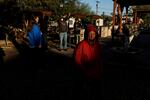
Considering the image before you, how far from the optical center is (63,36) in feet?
61.2

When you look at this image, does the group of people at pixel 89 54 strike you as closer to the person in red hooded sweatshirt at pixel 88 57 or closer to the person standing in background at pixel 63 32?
the person in red hooded sweatshirt at pixel 88 57

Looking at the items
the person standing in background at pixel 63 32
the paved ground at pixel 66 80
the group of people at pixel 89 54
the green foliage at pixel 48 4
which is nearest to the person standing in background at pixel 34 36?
the paved ground at pixel 66 80

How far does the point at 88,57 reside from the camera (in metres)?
6.12

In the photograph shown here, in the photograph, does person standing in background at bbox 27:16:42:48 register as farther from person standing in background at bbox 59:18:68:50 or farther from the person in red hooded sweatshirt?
person standing in background at bbox 59:18:68:50

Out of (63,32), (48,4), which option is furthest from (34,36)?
(48,4)

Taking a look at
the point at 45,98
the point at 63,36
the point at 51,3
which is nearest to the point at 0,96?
the point at 45,98

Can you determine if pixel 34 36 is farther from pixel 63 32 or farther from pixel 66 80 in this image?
pixel 63 32

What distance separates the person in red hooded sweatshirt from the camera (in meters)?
6.08

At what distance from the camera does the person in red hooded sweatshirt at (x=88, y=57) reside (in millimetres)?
6078

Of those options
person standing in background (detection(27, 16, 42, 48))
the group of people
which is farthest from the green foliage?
the group of people

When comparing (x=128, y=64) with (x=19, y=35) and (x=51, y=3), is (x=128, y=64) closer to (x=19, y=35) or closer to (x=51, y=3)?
(x=19, y=35)

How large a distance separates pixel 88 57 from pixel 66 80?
4411 millimetres

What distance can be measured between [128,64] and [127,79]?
2289 mm

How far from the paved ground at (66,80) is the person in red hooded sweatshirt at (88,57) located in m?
0.19
